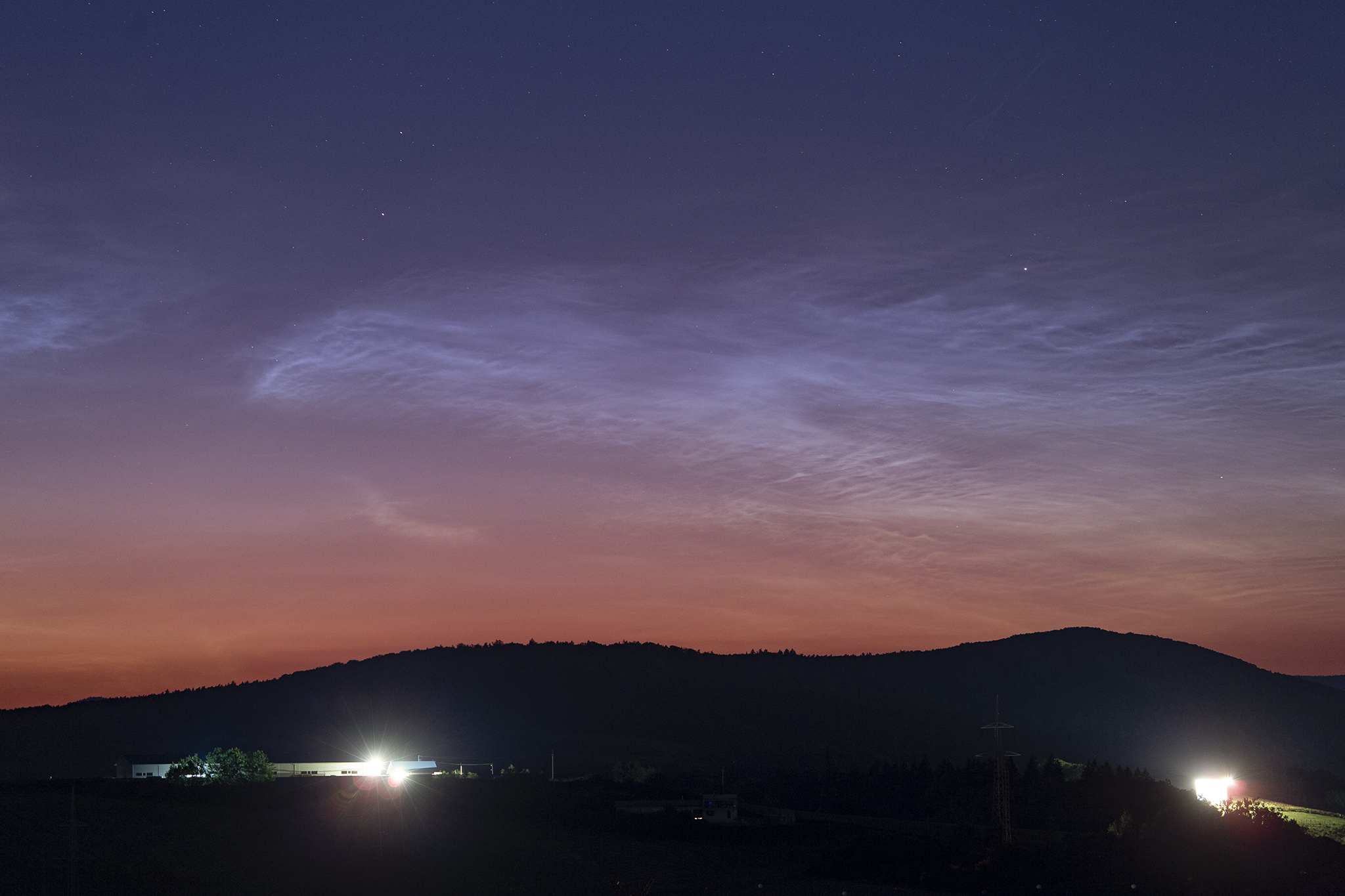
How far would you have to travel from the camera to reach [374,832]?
113 meters

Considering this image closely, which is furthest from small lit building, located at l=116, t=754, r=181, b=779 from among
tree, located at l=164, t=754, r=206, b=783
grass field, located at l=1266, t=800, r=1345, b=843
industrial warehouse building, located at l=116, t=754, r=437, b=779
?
grass field, located at l=1266, t=800, r=1345, b=843

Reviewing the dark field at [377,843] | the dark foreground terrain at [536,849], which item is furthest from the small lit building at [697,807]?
the dark field at [377,843]

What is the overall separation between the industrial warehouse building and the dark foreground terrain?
14.0 m

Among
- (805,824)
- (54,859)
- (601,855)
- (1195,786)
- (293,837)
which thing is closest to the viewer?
(54,859)

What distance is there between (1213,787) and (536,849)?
272 feet

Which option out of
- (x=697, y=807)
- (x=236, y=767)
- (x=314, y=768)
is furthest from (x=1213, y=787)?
(x=236, y=767)

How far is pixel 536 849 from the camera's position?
116 meters

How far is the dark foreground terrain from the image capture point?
97.5m

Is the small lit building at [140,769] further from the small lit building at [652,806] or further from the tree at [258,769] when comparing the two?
the small lit building at [652,806]

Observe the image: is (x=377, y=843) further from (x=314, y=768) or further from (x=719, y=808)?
(x=314, y=768)

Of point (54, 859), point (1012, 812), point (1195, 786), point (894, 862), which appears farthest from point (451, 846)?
point (1195, 786)

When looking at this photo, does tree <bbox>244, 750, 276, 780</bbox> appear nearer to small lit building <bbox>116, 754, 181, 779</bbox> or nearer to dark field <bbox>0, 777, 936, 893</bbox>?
dark field <bbox>0, 777, 936, 893</bbox>

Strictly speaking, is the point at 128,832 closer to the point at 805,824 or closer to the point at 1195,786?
the point at 805,824

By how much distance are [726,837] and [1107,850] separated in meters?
37.7
